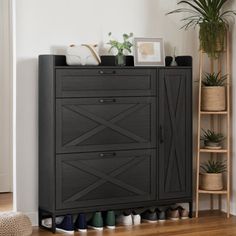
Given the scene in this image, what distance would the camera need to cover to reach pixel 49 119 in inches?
179

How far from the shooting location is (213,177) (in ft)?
16.9

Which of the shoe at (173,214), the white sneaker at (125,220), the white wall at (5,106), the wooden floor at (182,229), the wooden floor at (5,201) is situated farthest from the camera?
the white wall at (5,106)

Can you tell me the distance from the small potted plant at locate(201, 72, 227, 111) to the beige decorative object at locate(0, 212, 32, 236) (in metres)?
3.32

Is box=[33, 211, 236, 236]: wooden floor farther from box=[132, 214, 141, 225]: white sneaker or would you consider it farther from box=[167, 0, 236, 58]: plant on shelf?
box=[167, 0, 236, 58]: plant on shelf

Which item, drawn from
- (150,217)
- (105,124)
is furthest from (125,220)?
(105,124)

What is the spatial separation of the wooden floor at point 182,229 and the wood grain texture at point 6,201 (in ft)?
2.56

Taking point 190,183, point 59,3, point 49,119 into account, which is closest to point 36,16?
point 59,3

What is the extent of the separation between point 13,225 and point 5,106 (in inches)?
162

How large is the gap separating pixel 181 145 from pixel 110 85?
0.83 metres

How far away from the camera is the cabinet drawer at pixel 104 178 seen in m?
4.58

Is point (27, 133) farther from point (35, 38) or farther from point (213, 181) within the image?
point (213, 181)

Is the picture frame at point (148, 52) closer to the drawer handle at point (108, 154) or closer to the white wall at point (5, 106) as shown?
the drawer handle at point (108, 154)

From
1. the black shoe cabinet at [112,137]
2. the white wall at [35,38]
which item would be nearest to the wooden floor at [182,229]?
the black shoe cabinet at [112,137]

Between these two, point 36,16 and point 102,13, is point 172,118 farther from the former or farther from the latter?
point 36,16
